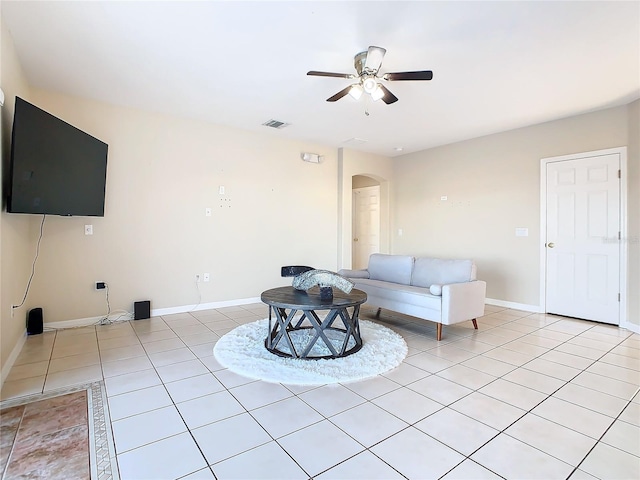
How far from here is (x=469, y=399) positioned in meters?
2.25

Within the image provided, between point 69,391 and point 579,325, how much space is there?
5.44 meters

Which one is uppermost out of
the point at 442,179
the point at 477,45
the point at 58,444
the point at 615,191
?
the point at 477,45

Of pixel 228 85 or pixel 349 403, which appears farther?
pixel 228 85

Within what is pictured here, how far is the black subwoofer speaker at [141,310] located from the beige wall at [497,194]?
4778mm

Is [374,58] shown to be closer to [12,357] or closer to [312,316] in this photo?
[312,316]

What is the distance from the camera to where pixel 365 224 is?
7598 mm

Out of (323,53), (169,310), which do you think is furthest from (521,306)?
(169,310)

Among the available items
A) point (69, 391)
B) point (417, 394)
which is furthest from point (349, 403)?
point (69, 391)

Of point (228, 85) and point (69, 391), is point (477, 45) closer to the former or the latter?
point (228, 85)

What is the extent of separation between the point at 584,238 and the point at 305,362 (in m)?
4.13

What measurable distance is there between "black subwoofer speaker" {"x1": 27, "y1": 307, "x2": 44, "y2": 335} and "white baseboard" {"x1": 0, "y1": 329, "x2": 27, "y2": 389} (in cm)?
10

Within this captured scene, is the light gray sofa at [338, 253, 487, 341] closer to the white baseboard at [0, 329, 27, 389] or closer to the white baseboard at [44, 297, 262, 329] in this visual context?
the white baseboard at [44, 297, 262, 329]

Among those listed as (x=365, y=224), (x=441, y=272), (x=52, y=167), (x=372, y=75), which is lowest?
(x=441, y=272)

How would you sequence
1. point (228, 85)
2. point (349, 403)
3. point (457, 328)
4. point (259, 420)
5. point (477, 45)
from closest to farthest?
1. point (259, 420)
2. point (349, 403)
3. point (477, 45)
4. point (228, 85)
5. point (457, 328)
